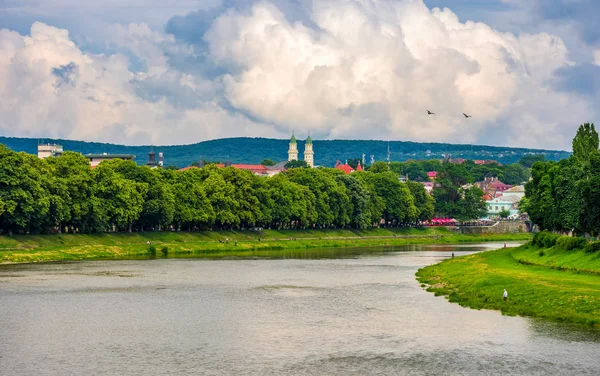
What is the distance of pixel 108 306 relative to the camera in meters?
72.1

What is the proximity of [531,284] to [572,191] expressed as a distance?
44.5 meters

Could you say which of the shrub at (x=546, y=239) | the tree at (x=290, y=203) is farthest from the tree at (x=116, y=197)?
the shrub at (x=546, y=239)

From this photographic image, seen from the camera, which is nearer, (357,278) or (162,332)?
(162,332)

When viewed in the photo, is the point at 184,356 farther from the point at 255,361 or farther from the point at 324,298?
the point at 324,298

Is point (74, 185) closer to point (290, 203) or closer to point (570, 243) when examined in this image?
point (290, 203)

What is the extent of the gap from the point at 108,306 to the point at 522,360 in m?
34.7

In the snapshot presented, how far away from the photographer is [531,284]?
7256 cm

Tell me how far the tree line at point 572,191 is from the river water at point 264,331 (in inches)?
806

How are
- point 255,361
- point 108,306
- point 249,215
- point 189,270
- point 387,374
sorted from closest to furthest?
point 387,374 → point 255,361 → point 108,306 → point 189,270 → point 249,215

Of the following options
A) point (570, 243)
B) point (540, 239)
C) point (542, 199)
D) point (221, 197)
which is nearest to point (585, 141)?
point (542, 199)

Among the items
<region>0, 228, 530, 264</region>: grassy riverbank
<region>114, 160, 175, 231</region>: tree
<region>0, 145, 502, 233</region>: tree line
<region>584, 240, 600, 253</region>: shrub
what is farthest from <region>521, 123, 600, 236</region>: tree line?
<region>114, 160, 175, 231</region>: tree

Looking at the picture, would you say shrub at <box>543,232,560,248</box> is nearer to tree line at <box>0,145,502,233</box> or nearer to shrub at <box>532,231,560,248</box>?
shrub at <box>532,231,560,248</box>

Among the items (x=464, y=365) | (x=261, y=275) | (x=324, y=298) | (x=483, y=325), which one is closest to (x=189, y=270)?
(x=261, y=275)

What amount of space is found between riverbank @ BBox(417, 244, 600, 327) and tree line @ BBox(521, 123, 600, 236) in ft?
19.7
